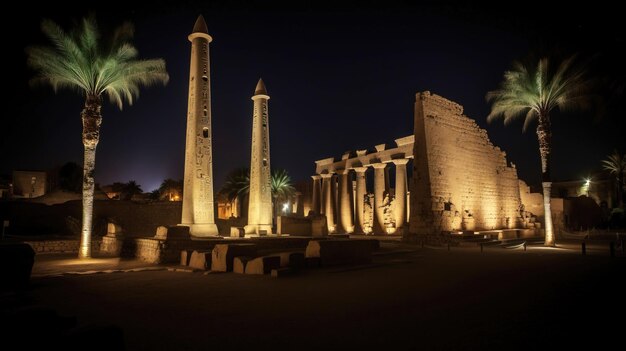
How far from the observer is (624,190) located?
43062 mm

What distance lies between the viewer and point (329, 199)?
1389 inches

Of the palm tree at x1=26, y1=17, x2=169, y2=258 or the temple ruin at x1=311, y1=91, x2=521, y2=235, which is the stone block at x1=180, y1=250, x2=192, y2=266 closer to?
the palm tree at x1=26, y1=17, x2=169, y2=258

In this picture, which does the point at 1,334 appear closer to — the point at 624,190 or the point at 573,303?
the point at 573,303

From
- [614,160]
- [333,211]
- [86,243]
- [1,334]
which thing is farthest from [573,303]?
[614,160]

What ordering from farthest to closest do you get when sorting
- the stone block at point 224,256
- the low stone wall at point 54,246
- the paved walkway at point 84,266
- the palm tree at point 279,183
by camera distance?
the palm tree at point 279,183, the low stone wall at point 54,246, the paved walkway at point 84,266, the stone block at point 224,256

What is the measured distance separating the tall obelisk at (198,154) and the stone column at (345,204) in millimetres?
17511

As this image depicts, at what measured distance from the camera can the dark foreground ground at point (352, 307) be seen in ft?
14.9

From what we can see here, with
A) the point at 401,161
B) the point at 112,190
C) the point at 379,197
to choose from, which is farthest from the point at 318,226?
the point at 112,190

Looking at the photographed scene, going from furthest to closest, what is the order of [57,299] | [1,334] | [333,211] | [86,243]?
[333,211], [86,243], [57,299], [1,334]

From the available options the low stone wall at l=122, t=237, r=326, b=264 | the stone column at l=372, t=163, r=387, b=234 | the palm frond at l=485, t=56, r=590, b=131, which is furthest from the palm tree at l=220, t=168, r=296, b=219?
the palm frond at l=485, t=56, r=590, b=131

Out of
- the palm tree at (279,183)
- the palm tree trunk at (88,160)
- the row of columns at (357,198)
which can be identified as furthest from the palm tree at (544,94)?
the palm tree at (279,183)

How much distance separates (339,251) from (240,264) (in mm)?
3053

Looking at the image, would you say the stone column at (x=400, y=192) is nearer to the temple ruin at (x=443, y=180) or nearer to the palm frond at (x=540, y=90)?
the temple ruin at (x=443, y=180)

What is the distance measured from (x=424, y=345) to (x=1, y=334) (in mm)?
3827
